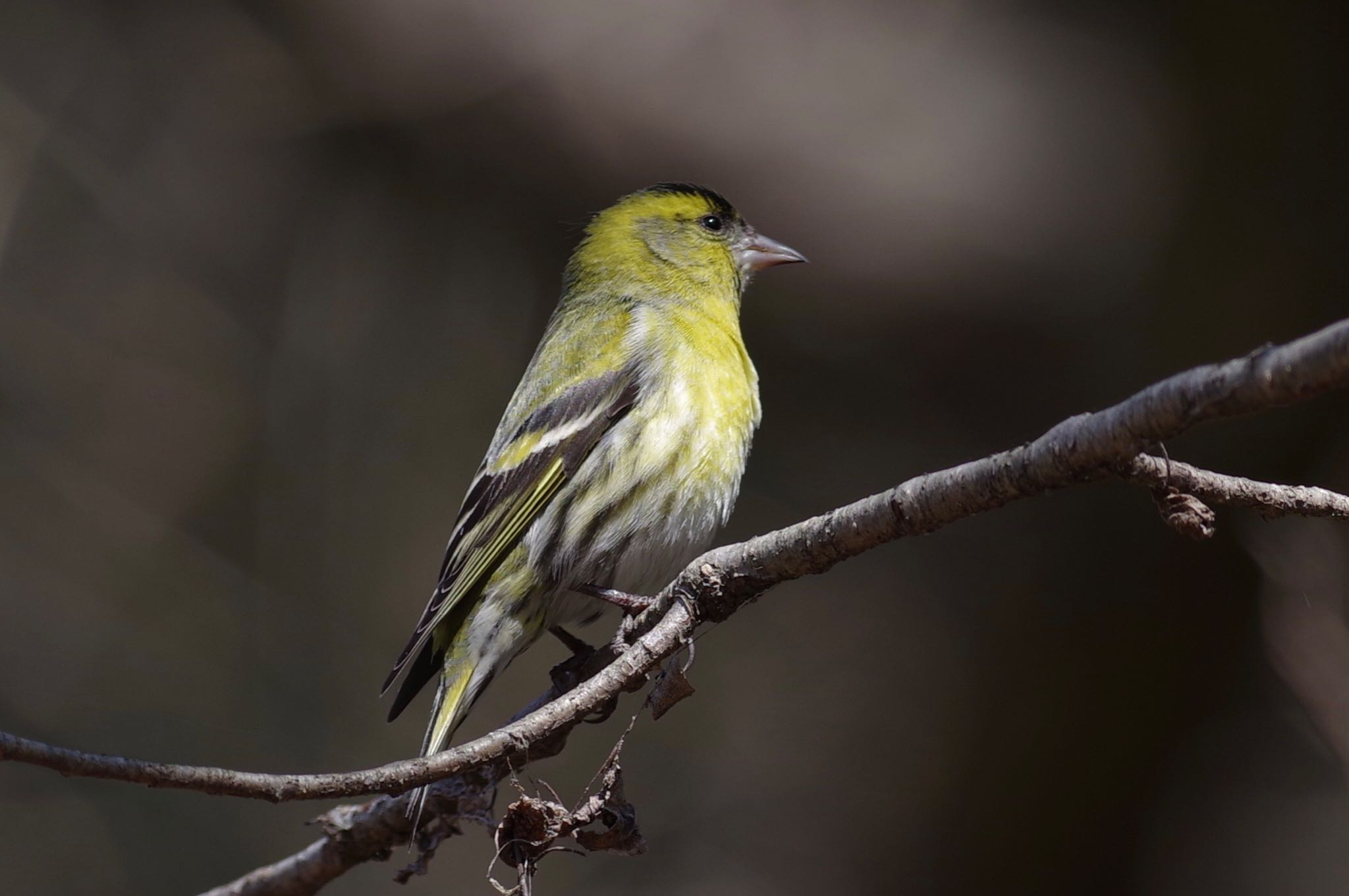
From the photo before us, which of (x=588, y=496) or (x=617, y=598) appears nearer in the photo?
(x=617, y=598)

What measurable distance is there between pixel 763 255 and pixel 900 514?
248cm

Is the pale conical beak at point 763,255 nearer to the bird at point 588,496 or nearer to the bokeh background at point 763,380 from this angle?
the bird at point 588,496

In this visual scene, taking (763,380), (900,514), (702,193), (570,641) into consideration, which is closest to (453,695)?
(570,641)

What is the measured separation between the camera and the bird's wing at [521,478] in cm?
336

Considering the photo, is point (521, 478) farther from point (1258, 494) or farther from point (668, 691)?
point (1258, 494)

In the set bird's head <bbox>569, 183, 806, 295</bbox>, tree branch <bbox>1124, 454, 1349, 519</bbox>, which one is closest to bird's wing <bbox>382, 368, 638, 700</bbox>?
bird's head <bbox>569, 183, 806, 295</bbox>

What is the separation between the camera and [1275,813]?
15.7ft

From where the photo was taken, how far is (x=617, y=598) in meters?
3.28

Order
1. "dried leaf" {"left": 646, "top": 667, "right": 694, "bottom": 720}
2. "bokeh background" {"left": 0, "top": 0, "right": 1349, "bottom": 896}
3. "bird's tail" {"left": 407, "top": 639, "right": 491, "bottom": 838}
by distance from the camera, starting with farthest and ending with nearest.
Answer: "bokeh background" {"left": 0, "top": 0, "right": 1349, "bottom": 896} < "bird's tail" {"left": 407, "top": 639, "right": 491, "bottom": 838} < "dried leaf" {"left": 646, "top": 667, "right": 694, "bottom": 720}

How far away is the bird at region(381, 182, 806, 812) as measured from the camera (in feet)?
10.9

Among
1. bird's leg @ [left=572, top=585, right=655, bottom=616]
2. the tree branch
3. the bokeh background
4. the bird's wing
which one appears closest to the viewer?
the tree branch

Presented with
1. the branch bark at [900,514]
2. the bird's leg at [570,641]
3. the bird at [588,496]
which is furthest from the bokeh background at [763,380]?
the branch bark at [900,514]

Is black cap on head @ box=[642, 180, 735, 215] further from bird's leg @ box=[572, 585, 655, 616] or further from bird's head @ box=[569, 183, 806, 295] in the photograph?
bird's leg @ box=[572, 585, 655, 616]

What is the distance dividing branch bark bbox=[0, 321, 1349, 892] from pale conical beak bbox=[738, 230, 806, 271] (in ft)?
6.89
